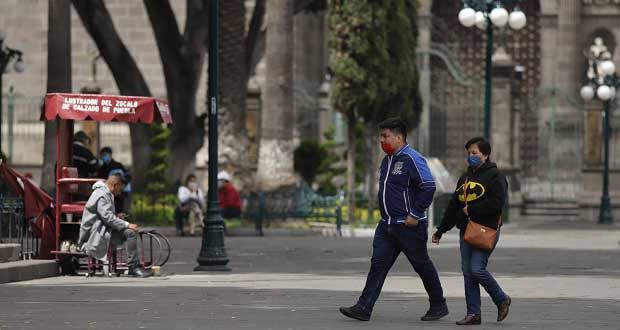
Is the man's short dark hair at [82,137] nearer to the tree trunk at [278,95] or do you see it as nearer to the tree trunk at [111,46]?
the tree trunk at [111,46]

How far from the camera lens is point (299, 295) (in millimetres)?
18156

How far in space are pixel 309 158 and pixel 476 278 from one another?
2980 centimetres

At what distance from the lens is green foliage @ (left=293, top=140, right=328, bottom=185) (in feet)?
146

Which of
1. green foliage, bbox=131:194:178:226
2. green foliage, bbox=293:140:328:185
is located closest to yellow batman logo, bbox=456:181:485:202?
green foliage, bbox=131:194:178:226

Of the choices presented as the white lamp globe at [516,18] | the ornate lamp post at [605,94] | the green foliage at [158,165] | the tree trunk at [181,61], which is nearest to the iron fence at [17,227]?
the tree trunk at [181,61]

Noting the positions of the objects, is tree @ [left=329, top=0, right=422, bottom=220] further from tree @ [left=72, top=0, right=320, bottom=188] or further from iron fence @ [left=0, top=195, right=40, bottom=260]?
iron fence @ [left=0, top=195, right=40, bottom=260]

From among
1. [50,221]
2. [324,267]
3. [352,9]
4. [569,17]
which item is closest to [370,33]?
[352,9]

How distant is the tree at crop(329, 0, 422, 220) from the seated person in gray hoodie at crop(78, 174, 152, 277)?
15426 mm

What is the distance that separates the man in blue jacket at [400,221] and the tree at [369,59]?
20.9 meters

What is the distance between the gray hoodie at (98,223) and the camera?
67.9 feet

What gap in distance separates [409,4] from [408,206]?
23099mm

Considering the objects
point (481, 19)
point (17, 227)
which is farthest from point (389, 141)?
point (481, 19)

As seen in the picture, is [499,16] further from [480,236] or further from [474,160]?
[480,236]

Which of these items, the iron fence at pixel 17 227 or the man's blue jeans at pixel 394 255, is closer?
the man's blue jeans at pixel 394 255
